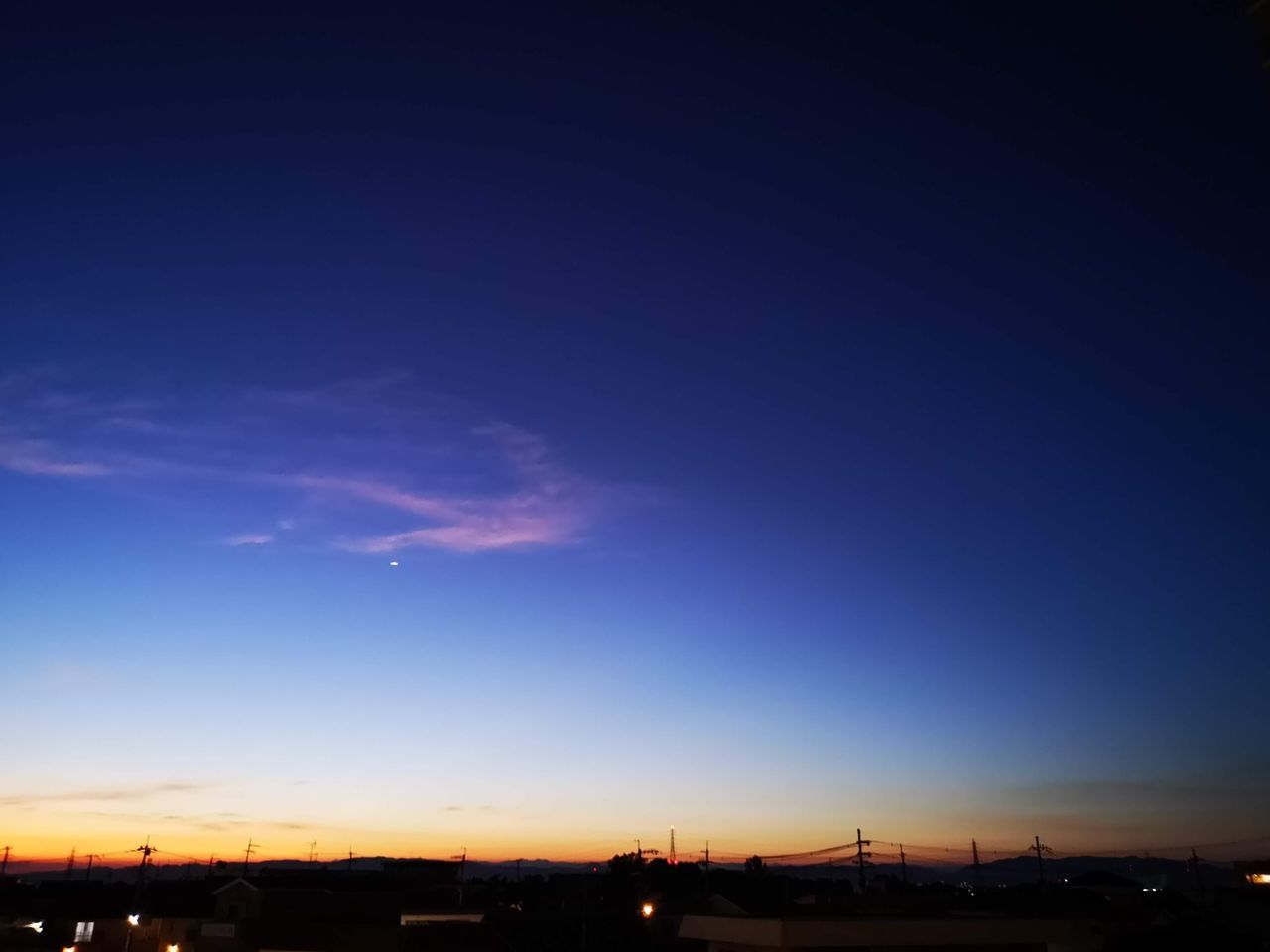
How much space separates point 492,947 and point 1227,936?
2500 centimetres

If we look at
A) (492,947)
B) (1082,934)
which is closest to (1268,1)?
(1082,934)

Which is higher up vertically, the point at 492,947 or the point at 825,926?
the point at 825,926

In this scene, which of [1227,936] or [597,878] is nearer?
[1227,936]

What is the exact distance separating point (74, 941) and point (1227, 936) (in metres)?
50.0

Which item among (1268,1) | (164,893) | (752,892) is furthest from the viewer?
(752,892)

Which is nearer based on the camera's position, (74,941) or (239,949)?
(239,949)

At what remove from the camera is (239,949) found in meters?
40.6

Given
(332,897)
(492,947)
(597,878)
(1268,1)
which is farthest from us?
(597,878)

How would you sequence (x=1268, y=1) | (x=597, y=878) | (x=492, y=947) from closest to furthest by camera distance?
1. (x=1268, y=1)
2. (x=492, y=947)
3. (x=597, y=878)

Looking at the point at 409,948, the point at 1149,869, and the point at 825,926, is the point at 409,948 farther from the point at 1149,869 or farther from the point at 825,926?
the point at 1149,869

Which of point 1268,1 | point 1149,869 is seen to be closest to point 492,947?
point 1268,1

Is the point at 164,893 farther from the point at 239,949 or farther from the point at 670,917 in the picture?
the point at 670,917

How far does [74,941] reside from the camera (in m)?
46.7

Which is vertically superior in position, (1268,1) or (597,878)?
(1268,1)
